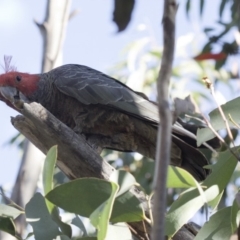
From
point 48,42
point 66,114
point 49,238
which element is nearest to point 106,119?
point 66,114

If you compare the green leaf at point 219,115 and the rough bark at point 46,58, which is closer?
the green leaf at point 219,115

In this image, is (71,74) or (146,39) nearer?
(71,74)

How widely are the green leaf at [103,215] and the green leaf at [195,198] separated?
200 mm

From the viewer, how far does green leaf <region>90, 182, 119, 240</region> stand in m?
1.31

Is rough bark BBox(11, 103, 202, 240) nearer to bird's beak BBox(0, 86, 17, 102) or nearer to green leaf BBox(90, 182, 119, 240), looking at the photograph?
green leaf BBox(90, 182, 119, 240)

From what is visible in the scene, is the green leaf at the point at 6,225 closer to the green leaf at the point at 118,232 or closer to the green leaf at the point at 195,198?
the green leaf at the point at 118,232

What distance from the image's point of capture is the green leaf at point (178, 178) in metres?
1.31

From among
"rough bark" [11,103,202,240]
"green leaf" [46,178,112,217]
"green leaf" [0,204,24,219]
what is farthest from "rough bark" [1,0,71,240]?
"green leaf" [46,178,112,217]

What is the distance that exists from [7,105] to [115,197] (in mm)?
2101

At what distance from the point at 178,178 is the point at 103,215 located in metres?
0.20

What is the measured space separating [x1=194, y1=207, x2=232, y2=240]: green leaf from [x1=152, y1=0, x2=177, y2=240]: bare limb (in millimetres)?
792

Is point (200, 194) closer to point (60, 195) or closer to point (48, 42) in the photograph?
point (60, 195)

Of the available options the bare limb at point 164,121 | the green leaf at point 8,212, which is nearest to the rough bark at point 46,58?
the green leaf at point 8,212

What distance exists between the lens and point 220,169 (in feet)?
5.33
